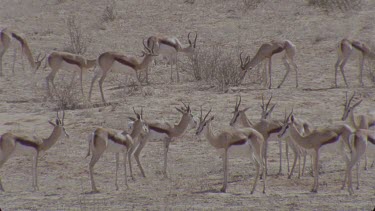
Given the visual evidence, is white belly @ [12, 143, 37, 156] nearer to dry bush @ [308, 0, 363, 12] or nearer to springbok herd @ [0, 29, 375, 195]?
springbok herd @ [0, 29, 375, 195]

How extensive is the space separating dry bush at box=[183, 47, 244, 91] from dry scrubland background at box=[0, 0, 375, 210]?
21 cm

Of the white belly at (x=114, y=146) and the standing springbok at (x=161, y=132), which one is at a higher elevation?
the standing springbok at (x=161, y=132)

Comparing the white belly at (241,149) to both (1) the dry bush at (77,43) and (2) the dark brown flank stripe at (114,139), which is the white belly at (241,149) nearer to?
(2) the dark brown flank stripe at (114,139)

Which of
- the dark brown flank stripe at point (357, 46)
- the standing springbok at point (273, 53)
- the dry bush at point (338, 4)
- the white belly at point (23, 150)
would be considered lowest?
the white belly at point (23, 150)

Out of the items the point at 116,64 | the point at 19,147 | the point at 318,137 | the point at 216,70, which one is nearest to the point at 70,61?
the point at 116,64

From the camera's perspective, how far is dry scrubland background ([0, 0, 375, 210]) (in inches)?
383

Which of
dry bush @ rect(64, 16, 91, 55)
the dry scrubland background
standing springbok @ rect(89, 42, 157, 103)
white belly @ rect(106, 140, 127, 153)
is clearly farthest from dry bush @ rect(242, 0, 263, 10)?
white belly @ rect(106, 140, 127, 153)

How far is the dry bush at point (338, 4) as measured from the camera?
21859 mm

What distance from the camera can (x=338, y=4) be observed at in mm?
22000

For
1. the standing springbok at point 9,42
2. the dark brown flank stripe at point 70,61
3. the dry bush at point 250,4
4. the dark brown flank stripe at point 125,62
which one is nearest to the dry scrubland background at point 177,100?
the dry bush at point 250,4

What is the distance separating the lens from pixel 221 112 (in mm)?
13898

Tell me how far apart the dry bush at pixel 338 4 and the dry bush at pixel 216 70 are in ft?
18.5

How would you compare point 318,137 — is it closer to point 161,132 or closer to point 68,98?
point 161,132

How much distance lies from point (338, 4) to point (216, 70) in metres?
7.05
